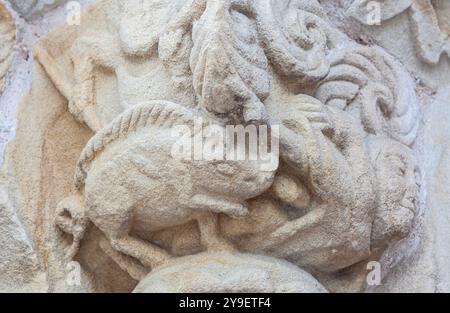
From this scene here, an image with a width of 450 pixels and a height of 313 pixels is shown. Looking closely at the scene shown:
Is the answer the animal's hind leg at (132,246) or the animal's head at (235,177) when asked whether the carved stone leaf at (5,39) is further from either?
the animal's head at (235,177)

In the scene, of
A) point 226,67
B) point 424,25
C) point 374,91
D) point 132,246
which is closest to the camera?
point 226,67

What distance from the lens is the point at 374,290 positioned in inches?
60.3

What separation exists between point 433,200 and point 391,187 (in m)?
0.18

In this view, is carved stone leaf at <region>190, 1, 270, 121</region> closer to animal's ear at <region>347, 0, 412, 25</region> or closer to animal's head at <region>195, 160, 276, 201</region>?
animal's head at <region>195, 160, 276, 201</region>

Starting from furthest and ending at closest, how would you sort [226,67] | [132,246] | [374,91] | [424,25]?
[424,25] → [374,91] → [132,246] → [226,67]

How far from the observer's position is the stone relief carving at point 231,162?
135 centimetres

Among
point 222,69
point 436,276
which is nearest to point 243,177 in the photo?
point 222,69

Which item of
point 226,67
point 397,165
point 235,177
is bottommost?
point 397,165

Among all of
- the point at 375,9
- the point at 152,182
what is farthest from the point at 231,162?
the point at 375,9

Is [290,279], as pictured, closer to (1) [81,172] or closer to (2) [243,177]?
(2) [243,177]

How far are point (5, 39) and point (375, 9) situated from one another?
25.4 inches

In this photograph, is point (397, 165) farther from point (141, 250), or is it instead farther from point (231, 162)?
point (141, 250)

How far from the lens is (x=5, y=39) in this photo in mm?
1613

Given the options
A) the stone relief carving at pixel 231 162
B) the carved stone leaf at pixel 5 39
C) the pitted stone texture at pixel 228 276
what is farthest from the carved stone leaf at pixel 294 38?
the carved stone leaf at pixel 5 39
